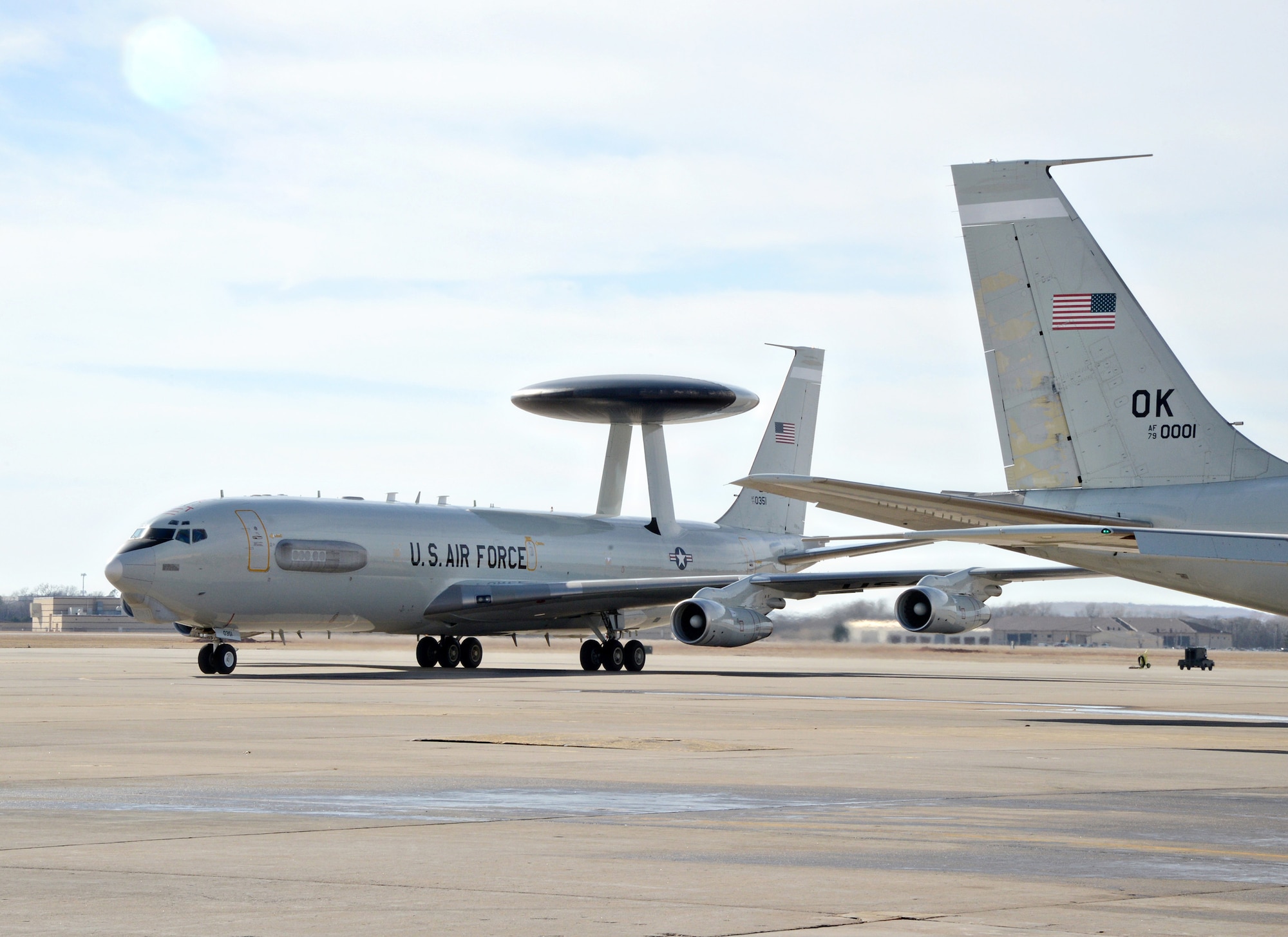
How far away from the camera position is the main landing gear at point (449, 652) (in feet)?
153

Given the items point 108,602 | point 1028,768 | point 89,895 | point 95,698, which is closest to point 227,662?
point 95,698

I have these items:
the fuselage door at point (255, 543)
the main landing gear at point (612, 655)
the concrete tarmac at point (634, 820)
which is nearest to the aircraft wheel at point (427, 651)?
the main landing gear at point (612, 655)

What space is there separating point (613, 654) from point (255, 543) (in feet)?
37.0

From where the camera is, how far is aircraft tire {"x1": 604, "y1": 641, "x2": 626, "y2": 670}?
4544 cm

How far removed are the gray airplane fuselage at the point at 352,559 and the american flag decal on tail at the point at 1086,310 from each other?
2454 centimetres

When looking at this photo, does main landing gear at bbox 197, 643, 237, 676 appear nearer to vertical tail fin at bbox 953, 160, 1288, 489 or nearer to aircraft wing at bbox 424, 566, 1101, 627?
aircraft wing at bbox 424, 566, 1101, 627

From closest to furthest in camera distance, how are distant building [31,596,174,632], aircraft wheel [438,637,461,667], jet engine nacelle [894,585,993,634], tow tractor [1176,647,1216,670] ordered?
jet engine nacelle [894,585,993,634] → aircraft wheel [438,637,461,667] → tow tractor [1176,647,1216,670] → distant building [31,596,174,632]

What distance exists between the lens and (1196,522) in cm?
1897

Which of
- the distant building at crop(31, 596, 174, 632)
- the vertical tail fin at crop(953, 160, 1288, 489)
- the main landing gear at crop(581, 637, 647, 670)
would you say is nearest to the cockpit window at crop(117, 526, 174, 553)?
the main landing gear at crop(581, 637, 647, 670)

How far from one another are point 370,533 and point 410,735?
2530cm

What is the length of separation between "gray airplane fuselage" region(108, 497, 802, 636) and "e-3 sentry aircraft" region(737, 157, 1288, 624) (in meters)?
23.3

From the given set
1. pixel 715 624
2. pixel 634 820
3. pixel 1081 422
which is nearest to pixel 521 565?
pixel 715 624

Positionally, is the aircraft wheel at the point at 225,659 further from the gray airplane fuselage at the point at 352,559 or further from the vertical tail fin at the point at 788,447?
the vertical tail fin at the point at 788,447

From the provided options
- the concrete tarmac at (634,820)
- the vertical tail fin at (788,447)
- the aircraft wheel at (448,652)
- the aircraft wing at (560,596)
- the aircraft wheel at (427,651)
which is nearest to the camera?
the concrete tarmac at (634,820)
